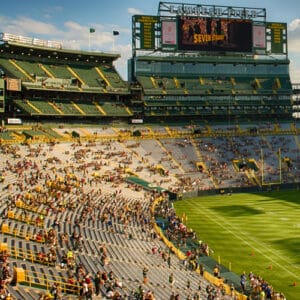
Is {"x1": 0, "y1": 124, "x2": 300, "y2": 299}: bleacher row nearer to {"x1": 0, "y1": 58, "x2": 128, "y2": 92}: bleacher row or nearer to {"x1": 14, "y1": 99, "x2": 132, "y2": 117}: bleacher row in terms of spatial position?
{"x1": 14, "y1": 99, "x2": 132, "y2": 117}: bleacher row

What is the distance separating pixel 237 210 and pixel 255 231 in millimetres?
10587

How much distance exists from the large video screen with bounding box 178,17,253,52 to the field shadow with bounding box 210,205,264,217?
44733 millimetres

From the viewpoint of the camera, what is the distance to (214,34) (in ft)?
310

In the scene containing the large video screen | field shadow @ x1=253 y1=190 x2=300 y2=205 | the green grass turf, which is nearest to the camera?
the green grass turf

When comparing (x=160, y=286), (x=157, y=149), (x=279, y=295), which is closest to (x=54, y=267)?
(x=160, y=286)

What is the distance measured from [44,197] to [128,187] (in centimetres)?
1998

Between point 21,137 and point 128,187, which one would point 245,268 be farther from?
point 21,137

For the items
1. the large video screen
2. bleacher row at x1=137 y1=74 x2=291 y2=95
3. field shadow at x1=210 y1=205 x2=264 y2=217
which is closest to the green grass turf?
field shadow at x1=210 y1=205 x2=264 y2=217

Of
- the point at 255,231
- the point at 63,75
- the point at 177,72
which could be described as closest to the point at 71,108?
the point at 63,75

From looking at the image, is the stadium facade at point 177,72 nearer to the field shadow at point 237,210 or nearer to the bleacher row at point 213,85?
the bleacher row at point 213,85

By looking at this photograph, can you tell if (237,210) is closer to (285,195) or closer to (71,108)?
(285,195)

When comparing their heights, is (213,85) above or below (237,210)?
above

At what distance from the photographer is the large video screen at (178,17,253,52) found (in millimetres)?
93188

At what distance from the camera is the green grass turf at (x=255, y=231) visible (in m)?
34.8
